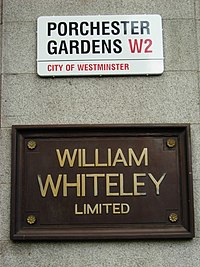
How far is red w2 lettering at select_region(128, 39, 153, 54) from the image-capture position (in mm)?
4512

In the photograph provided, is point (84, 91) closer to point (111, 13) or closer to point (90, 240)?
point (111, 13)

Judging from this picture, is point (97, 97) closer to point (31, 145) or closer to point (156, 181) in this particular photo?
point (31, 145)

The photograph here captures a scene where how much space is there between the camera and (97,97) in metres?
4.48

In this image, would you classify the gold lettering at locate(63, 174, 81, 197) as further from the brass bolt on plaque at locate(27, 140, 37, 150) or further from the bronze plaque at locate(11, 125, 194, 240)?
the brass bolt on plaque at locate(27, 140, 37, 150)

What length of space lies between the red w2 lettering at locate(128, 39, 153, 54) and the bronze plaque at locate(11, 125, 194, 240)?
0.68 m

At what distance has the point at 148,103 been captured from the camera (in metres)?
4.46

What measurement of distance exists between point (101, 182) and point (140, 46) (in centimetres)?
123

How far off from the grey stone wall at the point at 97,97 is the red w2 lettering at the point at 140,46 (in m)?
0.15

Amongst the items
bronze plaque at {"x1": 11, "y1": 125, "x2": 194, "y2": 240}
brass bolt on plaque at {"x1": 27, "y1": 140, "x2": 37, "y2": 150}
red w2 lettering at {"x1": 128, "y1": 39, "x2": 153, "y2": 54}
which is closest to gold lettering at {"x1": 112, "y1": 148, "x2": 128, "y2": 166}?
bronze plaque at {"x1": 11, "y1": 125, "x2": 194, "y2": 240}

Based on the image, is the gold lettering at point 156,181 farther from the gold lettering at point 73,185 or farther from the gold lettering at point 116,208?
the gold lettering at point 73,185

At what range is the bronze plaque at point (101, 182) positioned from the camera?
4.27m

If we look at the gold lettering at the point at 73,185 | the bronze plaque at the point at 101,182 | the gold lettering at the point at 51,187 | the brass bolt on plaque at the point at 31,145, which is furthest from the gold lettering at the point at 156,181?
the brass bolt on plaque at the point at 31,145

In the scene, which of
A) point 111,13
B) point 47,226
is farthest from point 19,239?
point 111,13

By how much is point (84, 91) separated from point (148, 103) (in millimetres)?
564
